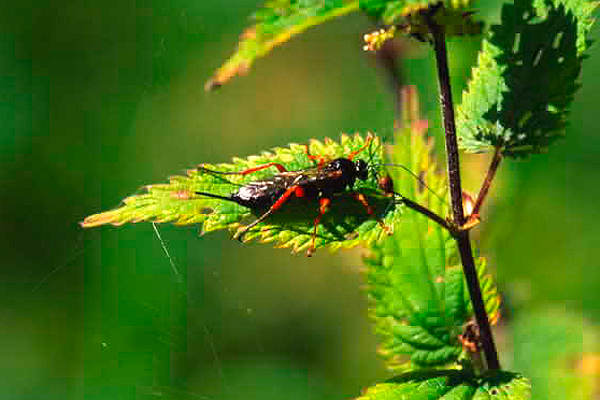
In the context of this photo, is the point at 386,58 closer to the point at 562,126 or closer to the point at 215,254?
the point at 562,126

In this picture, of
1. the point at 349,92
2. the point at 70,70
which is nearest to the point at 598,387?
the point at 349,92

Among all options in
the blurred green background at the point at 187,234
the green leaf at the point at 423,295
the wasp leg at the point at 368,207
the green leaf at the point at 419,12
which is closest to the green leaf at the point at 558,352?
the blurred green background at the point at 187,234

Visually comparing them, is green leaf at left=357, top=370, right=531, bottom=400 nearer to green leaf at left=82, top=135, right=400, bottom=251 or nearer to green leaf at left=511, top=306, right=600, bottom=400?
green leaf at left=82, top=135, right=400, bottom=251

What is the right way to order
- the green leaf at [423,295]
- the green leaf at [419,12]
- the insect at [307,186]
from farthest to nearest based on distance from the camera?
1. the green leaf at [423,295]
2. the insect at [307,186]
3. the green leaf at [419,12]

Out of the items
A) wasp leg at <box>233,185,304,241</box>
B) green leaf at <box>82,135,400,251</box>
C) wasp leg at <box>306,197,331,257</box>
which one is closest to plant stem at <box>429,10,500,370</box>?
green leaf at <box>82,135,400,251</box>

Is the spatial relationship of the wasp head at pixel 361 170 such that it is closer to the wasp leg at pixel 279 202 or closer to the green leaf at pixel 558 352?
the wasp leg at pixel 279 202

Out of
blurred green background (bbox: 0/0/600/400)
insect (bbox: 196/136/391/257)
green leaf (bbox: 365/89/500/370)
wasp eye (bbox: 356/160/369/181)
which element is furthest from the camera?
blurred green background (bbox: 0/0/600/400)

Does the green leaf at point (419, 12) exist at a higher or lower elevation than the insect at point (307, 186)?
higher
